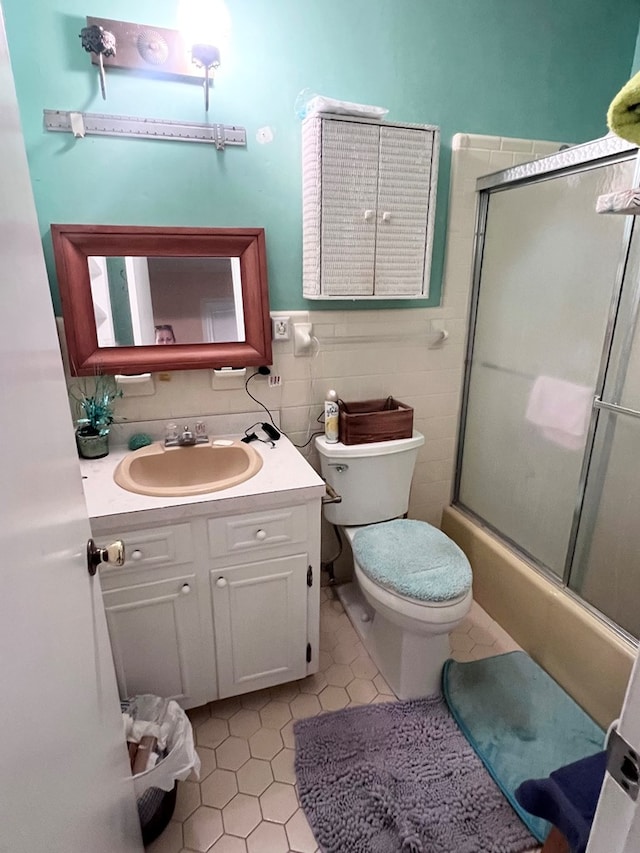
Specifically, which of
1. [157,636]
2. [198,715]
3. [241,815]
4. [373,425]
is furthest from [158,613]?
[373,425]

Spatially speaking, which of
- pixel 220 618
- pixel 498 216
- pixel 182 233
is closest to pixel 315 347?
pixel 182 233

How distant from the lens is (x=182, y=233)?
1543 mm

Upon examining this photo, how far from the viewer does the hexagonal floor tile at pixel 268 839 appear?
1.21 meters

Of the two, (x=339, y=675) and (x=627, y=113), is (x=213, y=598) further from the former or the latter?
(x=627, y=113)

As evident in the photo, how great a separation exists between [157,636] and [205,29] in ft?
5.96

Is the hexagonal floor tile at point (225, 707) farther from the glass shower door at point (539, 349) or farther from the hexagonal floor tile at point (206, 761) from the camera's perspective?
the glass shower door at point (539, 349)

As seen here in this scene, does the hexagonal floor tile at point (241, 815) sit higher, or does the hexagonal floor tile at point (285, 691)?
the hexagonal floor tile at point (285, 691)

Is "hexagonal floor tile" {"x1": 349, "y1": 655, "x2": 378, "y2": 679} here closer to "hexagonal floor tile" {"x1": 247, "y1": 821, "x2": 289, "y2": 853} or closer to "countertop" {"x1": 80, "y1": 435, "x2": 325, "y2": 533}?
"hexagonal floor tile" {"x1": 247, "y1": 821, "x2": 289, "y2": 853}

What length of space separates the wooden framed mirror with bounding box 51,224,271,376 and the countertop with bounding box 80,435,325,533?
388 millimetres

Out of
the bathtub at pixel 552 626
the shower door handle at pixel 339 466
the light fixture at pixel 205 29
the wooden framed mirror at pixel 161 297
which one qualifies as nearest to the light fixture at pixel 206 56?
the light fixture at pixel 205 29

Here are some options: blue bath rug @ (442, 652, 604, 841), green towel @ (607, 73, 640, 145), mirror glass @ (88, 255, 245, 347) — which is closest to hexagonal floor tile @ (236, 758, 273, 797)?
blue bath rug @ (442, 652, 604, 841)

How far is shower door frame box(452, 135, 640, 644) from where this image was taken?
1392 mm

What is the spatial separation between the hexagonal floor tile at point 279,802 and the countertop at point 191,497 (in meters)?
0.80

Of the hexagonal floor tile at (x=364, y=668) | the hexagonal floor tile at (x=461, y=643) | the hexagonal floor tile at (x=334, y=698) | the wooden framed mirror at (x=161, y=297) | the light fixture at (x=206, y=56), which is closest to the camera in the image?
the light fixture at (x=206, y=56)
